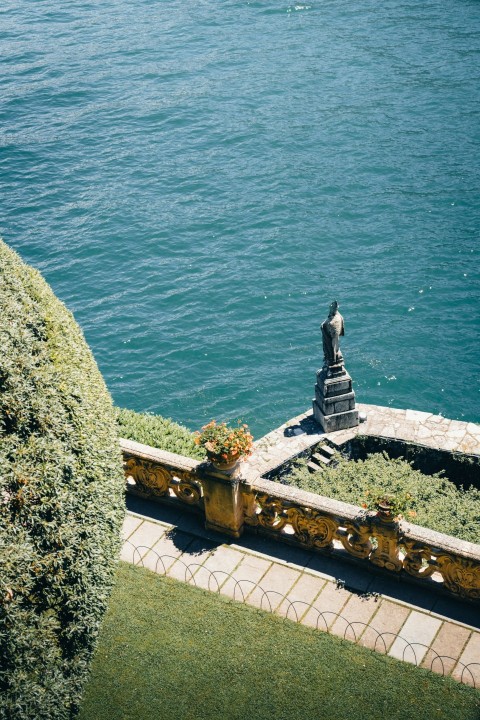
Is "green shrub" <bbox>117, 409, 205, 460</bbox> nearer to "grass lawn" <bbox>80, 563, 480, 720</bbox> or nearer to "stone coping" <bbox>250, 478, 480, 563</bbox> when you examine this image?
"stone coping" <bbox>250, 478, 480, 563</bbox>

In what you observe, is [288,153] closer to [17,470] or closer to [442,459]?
[442,459]

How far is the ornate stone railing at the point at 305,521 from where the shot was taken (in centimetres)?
1264

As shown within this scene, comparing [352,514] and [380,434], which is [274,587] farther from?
[380,434]

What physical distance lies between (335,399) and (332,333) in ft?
6.73

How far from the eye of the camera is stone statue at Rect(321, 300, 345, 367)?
823 inches

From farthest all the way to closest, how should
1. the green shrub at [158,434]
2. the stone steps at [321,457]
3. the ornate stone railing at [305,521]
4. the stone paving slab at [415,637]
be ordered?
the stone steps at [321,457], the green shrub at [158,434], the ornate stone railing at [305,521], the stone paving slab at [415,637]

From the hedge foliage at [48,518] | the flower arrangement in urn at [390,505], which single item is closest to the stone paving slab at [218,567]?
the flower arrangement in urn at [390,505]

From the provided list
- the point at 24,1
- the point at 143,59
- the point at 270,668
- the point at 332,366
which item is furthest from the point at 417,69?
the point at 270,668

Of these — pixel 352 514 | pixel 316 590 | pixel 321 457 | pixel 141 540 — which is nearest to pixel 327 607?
pixel 316 590

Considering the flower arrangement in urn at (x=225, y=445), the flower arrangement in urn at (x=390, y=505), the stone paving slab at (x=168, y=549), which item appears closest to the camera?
the flower arrangement in urn at (x=390, y=505)

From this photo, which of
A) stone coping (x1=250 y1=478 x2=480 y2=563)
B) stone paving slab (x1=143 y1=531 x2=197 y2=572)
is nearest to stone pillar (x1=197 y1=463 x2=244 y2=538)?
stone coping (x1=250 y1=478 x2=480 y2=563)

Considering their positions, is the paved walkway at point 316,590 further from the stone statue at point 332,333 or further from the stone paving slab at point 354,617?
the stone statue at point 332,333

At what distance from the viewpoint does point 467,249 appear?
124 feet

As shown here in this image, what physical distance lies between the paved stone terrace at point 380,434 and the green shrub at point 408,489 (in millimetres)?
1470
